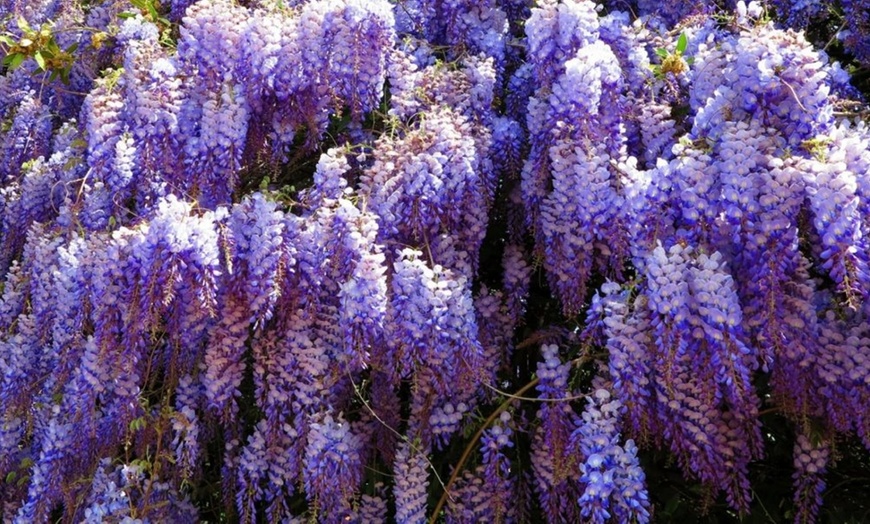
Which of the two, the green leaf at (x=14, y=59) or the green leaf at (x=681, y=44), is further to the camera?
the green leaf at (x=14, y=59)

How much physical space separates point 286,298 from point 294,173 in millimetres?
763

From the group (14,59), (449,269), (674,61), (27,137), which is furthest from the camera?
(27,137)

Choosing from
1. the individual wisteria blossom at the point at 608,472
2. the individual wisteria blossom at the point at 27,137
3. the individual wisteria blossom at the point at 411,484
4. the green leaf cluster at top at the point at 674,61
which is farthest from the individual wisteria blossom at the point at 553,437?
the individual wisteria blossom at the point at 27,137

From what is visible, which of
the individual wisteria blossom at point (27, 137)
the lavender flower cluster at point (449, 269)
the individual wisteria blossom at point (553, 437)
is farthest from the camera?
the individual wisteria blossom at point (27, 137)

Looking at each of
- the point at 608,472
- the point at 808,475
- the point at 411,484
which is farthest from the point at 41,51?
the point at 808,475

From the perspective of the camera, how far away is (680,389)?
2547 millimetres

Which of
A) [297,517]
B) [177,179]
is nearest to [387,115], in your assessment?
[177,179]

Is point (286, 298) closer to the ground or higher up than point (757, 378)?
closer to the ground

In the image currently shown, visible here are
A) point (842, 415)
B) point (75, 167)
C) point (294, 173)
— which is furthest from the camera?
point (75, 167)

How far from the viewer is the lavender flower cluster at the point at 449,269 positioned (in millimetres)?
2475

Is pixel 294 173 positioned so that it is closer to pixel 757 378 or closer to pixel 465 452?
pixel 465 452

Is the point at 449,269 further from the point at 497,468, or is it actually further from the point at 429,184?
the point at 497,468

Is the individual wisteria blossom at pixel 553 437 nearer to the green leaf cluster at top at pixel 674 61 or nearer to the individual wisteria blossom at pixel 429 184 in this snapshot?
the individual wisteria blossom at pixel 429 184

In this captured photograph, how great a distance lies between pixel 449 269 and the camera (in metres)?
2.98
